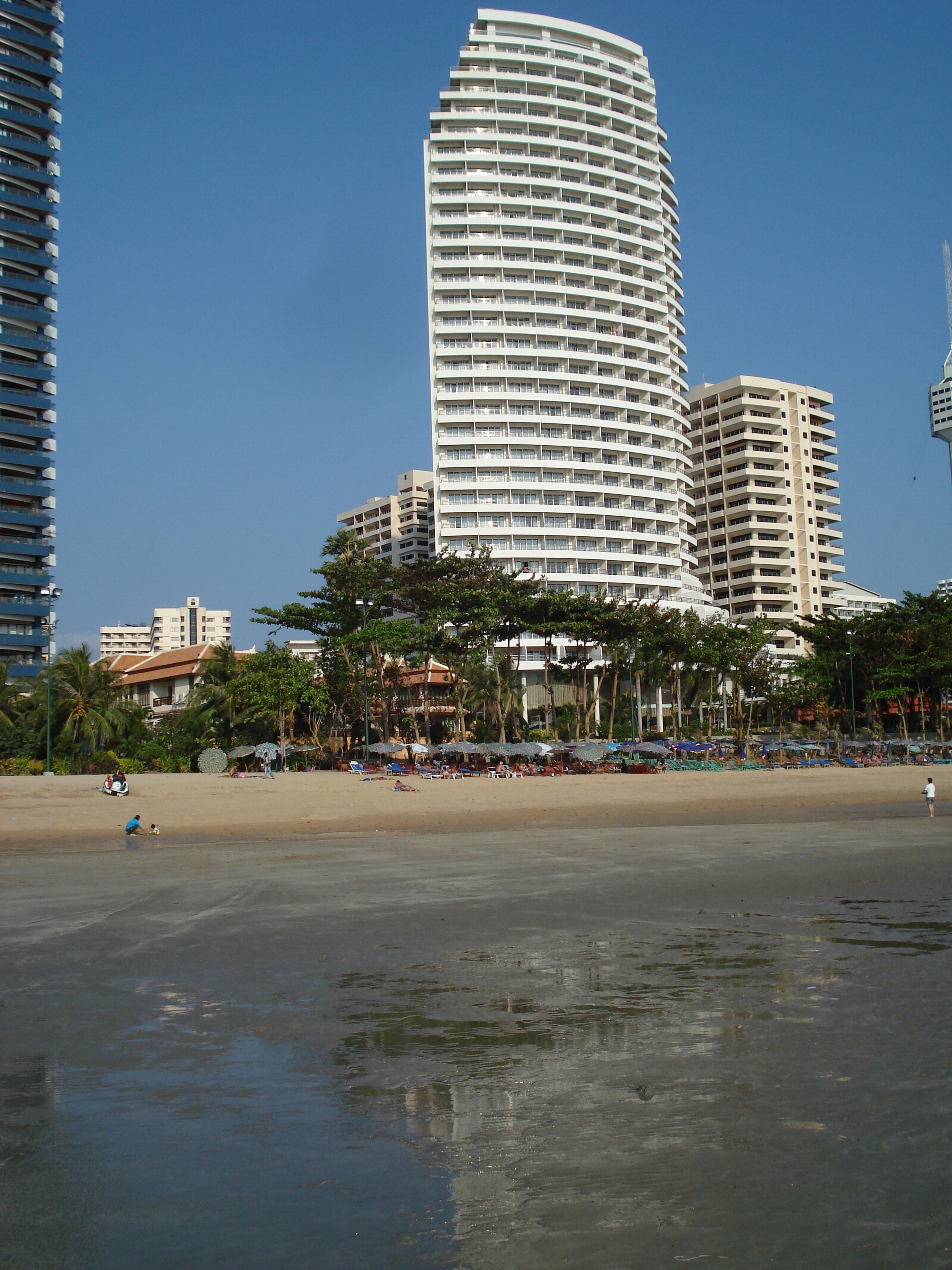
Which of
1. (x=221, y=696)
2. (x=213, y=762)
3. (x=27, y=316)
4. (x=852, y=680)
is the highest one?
(x=27, y=316)

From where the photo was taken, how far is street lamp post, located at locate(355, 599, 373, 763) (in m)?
48.2

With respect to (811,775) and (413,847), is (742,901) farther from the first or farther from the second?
(811,775)

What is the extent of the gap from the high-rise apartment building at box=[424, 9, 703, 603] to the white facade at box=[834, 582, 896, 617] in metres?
33.4

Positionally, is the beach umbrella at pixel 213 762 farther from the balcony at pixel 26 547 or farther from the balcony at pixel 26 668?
the balcony at pixel 26 547

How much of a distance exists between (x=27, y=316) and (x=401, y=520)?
69720mm

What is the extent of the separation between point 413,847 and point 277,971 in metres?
11.5

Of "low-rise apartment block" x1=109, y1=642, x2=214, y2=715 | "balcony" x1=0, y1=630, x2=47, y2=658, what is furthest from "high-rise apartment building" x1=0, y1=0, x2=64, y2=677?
"low-rise apartment block" x1=109, y1=642, x2=214, y2=715

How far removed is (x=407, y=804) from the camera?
104 feet

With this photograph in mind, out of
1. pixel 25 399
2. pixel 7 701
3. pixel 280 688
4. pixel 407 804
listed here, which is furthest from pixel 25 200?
pixel 407 804

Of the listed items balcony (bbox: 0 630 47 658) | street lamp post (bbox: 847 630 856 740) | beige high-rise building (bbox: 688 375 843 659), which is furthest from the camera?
beige high-rise building (bbox: 688 375 843 659)

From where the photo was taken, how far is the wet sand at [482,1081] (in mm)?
4609

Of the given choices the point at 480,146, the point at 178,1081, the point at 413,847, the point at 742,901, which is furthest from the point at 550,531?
the point at 178,1081

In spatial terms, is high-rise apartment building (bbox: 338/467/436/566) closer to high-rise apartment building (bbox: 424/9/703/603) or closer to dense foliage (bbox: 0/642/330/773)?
high-rise apartment building (bbox: 424/9/703/603)

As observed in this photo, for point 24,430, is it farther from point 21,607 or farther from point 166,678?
point 166,678
